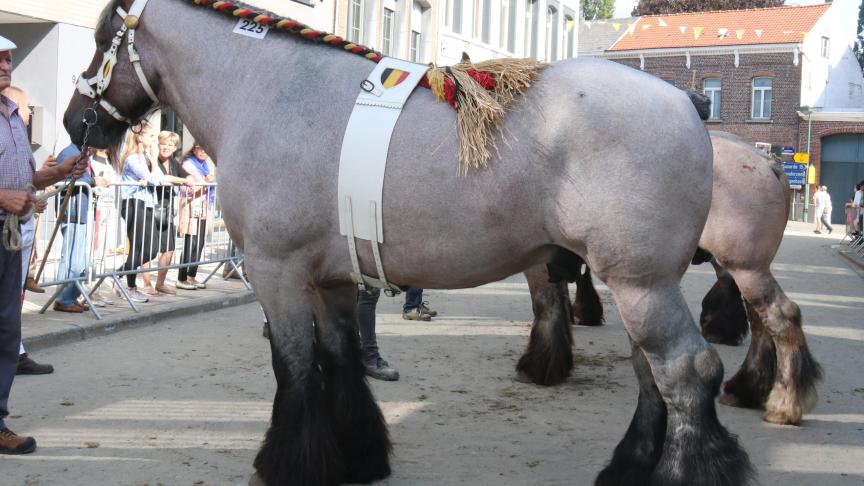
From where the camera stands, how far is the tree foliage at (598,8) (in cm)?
6562

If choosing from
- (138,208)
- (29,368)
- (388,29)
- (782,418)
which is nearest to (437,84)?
(782,418)

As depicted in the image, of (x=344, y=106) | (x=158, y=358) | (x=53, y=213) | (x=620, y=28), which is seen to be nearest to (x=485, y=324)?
(x=158, y=358)

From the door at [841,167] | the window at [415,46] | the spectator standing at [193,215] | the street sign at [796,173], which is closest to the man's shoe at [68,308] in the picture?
the spectator standing at [193,215]

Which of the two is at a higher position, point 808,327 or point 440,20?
point 440,20

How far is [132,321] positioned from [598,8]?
62.2m

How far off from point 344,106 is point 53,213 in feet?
25.0

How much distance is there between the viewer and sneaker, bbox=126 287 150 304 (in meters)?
9.46

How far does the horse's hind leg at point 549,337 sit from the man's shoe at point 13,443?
132 inches

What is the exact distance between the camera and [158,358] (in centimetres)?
712

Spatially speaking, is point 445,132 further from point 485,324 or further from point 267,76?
point 485,324

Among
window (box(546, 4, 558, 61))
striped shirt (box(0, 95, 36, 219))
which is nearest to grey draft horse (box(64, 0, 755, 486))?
striped shirt (box(0, 95, 36, 219))

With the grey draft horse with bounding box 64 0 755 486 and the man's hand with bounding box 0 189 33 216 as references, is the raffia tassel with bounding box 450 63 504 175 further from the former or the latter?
the man's hand with bounding box 0 189 33 216

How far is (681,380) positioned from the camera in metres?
3.38

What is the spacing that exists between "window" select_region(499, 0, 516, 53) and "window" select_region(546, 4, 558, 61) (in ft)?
11.1
